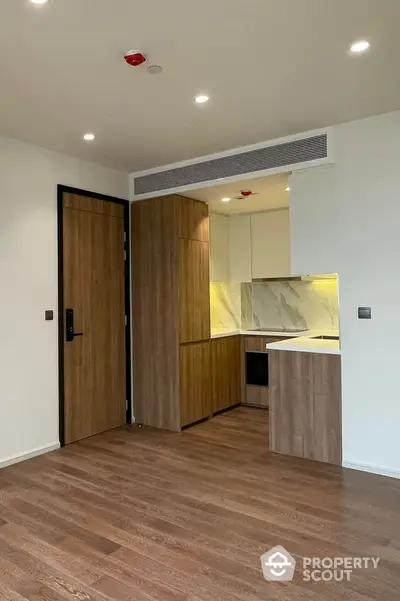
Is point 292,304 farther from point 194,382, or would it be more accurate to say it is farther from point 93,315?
point 93,315

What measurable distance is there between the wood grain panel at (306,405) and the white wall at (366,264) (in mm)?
95

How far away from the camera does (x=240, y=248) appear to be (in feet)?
19.6

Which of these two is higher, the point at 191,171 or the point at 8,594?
the point at 191,171

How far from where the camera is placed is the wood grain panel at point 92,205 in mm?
4270

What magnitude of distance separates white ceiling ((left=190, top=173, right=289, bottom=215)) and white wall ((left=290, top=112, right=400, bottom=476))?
0.58 m

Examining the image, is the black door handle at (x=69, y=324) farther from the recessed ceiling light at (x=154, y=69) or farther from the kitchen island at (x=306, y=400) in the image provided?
the recessed ceiling light at (x=154, y=69)

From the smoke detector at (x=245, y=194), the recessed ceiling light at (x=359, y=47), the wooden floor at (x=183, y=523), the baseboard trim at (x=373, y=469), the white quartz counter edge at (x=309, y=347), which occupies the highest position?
the recessed ceiling light at (x=359, y=47)

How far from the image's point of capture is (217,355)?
5184 mm

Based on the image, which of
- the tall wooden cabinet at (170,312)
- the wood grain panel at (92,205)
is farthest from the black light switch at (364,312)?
the wood grain panel at (92,205)

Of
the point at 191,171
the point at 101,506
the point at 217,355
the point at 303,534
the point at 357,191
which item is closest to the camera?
the point at 303,534

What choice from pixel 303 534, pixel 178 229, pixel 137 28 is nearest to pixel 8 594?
pixel 303 534

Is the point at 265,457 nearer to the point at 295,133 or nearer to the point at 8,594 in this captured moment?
the point at 8,594

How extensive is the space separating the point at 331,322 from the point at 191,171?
2.61m

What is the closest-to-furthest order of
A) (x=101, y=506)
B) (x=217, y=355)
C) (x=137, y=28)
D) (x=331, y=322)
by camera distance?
(x=137, y=28), (x=101, y=506), (x=217, y=355), (x=331, y=322)
